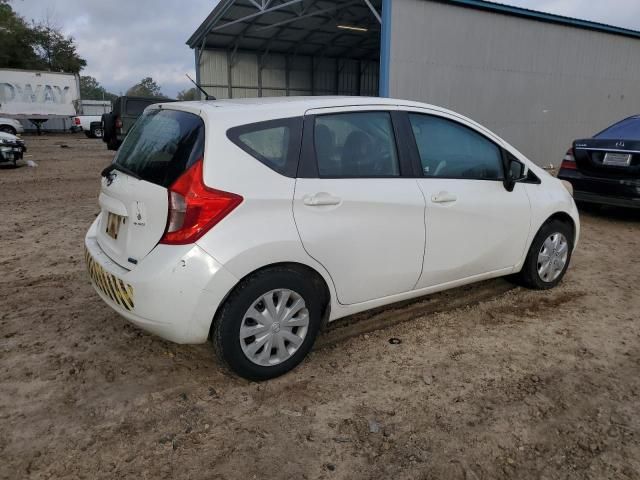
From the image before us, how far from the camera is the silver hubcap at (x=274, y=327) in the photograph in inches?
109

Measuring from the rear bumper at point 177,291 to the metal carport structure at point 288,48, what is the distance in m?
14.2

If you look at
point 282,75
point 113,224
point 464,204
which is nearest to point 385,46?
point 464,204

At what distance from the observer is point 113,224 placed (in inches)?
120

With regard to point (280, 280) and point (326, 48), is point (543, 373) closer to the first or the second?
point (280, 280)

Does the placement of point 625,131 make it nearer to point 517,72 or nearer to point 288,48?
point 517,72

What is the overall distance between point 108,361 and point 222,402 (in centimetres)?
91

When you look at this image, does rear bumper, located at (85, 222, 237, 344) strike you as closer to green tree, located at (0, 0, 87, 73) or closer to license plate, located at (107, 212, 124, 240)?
license plate, located at (107, 212, 124, 240)

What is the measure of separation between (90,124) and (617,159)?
2652 centimetres

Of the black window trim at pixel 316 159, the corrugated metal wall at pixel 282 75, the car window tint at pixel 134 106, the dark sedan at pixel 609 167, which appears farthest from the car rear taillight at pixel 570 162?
the corrugated metal wall at pixel 282 75

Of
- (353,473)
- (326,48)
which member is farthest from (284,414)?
(326,48)

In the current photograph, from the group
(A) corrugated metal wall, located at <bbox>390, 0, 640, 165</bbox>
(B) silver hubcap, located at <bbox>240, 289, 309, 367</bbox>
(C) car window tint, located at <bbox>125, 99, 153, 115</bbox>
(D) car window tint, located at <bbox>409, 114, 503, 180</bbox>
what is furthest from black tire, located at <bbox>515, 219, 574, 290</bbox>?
(C) car window tint, located at <bbox>125, 99, 153, 115</bbox>

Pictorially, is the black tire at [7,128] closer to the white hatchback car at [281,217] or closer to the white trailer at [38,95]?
the white trailer at [38,95]

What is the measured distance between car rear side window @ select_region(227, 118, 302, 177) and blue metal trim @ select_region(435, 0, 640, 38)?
375 inches

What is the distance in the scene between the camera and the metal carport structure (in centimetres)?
1800
